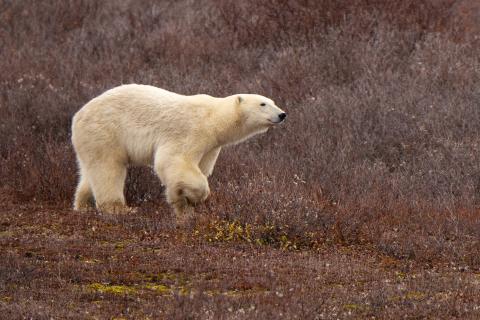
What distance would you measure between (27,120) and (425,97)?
5.17 m

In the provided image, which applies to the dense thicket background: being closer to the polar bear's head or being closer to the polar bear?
the polar bear

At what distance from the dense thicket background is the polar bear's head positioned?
0.61m

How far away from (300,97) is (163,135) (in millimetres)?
4672

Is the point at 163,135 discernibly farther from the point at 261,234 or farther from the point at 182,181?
the point at 261,234

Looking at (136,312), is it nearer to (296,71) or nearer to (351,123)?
(351,123)

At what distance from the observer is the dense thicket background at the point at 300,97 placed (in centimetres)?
804

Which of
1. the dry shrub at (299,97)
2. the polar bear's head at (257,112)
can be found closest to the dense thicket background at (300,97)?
the dry shrub at (299,97)

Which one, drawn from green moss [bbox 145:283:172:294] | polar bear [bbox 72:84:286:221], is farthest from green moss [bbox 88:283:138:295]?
polar bear [bbox 72:84:286:221]

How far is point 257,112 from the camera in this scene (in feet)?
26.5

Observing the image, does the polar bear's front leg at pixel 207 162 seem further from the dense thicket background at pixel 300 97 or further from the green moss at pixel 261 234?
the green moss at pixel 261 234

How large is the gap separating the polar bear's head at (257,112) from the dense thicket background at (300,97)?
0.61 meters

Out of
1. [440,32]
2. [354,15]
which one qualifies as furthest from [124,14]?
[440,32]

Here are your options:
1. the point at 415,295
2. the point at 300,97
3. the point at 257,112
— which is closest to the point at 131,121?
the point at 257,112

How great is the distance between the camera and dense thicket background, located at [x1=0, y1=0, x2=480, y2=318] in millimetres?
8039
